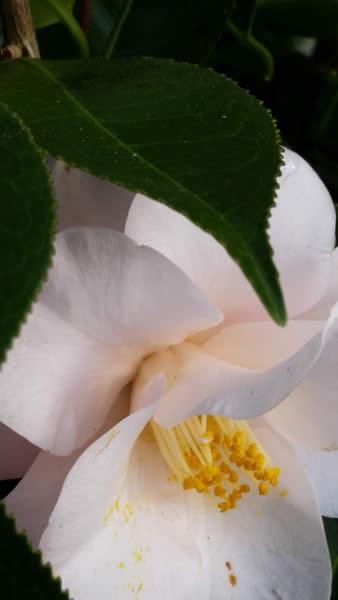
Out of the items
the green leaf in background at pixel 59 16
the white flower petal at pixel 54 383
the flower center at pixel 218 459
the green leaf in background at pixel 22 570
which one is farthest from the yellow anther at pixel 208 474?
the green leaf in background at pixel 59 16

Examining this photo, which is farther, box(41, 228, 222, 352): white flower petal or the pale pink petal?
the pale pink petal

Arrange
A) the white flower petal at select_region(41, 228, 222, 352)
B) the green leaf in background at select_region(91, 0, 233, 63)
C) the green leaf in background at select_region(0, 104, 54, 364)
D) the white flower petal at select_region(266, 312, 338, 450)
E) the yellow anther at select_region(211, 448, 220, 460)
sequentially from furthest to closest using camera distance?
the green leaf in background at select_region(91, 0, 233, 63)
the yellow anther at select_region(211, 448, 220, 460)
the white flower petal at select_region(266, 312, 338, 450)
the white flower petal at select_region(41, 228, 222, 352)
the green leaf in background at select_region(0, 104, 54, 364)

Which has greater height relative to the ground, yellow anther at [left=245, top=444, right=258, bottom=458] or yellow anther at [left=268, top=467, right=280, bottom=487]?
yellow anther at [left=245, top=444, right=258, bottom=458]

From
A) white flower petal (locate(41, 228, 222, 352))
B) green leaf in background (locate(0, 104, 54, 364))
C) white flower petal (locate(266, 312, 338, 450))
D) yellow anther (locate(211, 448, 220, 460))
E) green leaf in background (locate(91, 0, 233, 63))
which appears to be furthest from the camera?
green leaf in background (locate(91, 0, 233, 63))

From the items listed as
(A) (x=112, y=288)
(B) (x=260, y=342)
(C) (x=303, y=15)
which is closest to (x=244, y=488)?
(B) (x=260, y=342)

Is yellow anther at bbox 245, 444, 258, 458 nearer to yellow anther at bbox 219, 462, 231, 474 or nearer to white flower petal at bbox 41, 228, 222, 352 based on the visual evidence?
yellow anther at bbox 219, 462, 231, 474

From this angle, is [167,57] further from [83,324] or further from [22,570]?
[22,570]

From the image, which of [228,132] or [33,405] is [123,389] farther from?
[228,132]

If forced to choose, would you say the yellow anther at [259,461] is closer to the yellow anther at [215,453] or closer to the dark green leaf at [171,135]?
the yellow anther at [215,453]

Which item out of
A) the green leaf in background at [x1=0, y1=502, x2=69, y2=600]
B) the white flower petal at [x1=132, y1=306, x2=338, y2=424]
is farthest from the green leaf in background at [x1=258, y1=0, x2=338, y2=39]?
the green leaf in background at [x1=0, y1=502, x2=69, y2=600]
